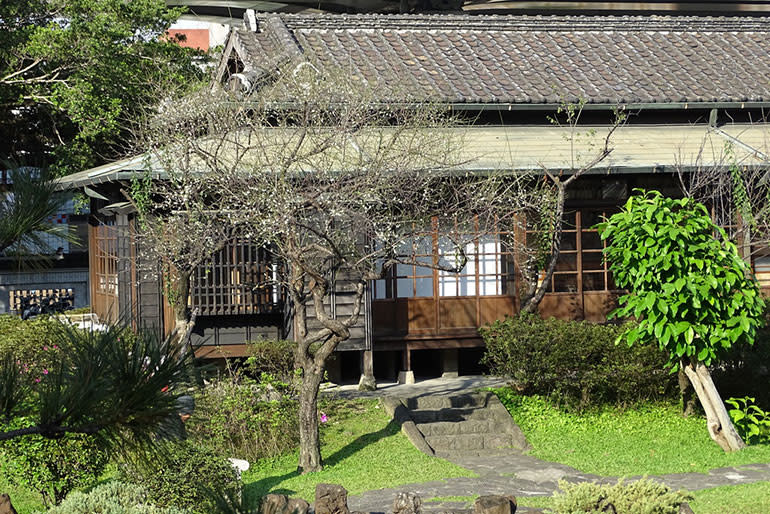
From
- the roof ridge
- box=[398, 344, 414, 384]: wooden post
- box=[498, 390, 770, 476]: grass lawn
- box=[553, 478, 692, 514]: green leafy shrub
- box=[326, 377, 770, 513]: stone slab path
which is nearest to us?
box=[553, 478, 692, 514]: green leafy shrub

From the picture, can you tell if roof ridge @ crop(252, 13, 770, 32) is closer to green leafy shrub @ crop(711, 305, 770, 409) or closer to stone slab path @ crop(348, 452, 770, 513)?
green leafy shrub @ crop(711, 305, 770, 409)

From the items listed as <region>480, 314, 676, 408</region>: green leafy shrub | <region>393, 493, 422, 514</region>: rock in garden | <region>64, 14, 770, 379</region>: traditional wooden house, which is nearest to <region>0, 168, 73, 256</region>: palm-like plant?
<region>393, 493, 422, 514</region>: rock in garden

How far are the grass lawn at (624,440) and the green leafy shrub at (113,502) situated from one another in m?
4.79

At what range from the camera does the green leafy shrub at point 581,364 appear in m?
11.9

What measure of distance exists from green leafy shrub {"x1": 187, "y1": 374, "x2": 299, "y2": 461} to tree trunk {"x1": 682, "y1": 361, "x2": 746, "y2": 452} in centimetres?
447

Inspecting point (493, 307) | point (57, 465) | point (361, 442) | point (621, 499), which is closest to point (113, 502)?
point (57, 465)

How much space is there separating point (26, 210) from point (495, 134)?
10779 millimetres

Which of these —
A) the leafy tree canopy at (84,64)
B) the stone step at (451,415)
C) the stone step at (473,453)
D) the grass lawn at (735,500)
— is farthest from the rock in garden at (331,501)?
the leafy tree canopy at (84,64)

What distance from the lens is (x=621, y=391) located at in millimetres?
12047

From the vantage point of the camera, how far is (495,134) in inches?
587

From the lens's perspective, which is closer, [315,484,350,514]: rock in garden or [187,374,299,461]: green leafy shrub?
[315,484,350,514]: rock in garden

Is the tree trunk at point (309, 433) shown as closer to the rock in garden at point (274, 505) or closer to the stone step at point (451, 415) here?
the stone step at point (451, 415)

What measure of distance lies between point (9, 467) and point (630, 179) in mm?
9717

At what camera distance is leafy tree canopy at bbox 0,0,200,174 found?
1772 centimetres
